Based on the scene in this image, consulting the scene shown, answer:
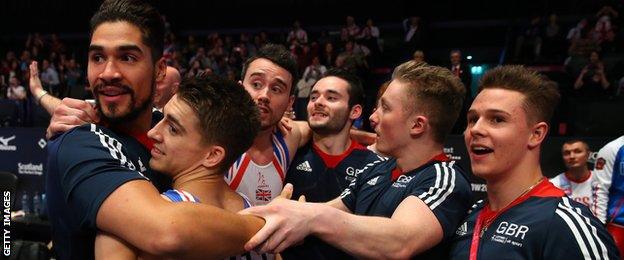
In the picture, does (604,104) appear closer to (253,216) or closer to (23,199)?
(253,216)

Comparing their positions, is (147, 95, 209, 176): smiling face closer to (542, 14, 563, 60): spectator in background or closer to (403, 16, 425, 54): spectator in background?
(542, 14, 563, 60): spectator in background

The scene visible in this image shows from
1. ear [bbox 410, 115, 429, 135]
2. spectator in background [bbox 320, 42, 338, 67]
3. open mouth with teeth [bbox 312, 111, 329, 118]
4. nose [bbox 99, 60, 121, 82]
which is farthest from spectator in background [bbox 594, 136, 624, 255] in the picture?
spectator in background [bbox 320, 42, 338, 67]

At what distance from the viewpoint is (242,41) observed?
15.4 metres

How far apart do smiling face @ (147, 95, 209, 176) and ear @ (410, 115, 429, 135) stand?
0.95 metres

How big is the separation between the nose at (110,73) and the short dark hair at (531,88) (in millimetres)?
1465

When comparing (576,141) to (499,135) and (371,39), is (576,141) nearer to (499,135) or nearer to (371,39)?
(499,135)

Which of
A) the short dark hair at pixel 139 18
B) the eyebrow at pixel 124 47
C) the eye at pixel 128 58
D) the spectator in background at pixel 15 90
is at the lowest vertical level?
the eye at pixel 128 58

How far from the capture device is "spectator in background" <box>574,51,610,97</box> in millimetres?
9523

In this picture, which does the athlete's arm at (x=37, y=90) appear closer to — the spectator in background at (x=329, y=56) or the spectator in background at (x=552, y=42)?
the spectator in background at (x=329, y=56)

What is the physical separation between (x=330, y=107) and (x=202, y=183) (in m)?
2.10

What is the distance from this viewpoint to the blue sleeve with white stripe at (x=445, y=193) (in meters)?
2.12

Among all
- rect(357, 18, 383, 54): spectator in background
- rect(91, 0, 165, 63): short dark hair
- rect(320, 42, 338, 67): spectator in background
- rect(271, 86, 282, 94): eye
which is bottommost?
rect(271, 86, 282, 94): eye

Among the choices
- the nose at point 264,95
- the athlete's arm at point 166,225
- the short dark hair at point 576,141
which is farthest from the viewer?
the short dark hair at point 576,141

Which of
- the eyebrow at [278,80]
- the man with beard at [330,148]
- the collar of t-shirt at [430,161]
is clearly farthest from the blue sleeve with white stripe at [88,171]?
the man with beard at [330,148]
